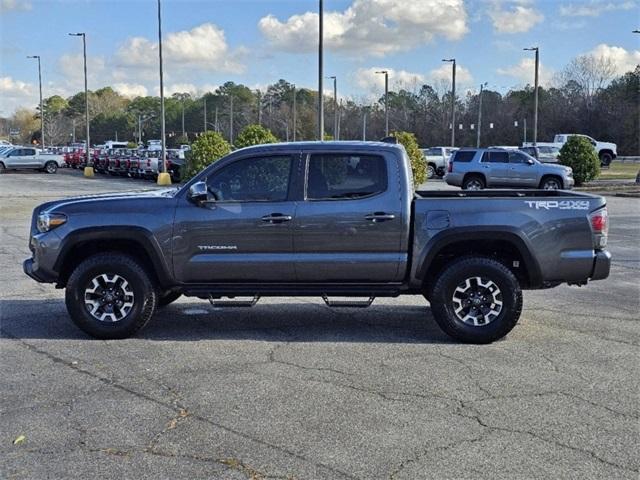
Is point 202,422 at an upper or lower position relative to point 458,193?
lower

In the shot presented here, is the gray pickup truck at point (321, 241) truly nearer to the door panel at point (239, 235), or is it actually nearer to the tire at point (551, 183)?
the door panel at point (239, 235)

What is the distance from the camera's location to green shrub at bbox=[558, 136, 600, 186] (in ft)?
102

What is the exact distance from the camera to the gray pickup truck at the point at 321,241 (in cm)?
668

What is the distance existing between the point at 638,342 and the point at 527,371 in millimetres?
1598

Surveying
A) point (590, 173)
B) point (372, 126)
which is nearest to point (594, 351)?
point (590, 173)

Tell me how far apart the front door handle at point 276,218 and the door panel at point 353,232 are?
10 cm

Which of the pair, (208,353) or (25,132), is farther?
(25,132)

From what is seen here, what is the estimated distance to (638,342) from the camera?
22.4 ft

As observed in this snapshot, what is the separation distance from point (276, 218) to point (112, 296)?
1767 mm

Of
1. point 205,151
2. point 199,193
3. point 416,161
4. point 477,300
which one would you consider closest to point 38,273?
point 199,193

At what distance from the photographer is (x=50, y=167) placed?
164 ft

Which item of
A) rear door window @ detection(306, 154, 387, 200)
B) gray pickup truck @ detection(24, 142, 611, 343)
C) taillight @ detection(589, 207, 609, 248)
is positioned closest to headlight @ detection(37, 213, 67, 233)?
gray pickup truck @ detection(24, 142, 611, 343)

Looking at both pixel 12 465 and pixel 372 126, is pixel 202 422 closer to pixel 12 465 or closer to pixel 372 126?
pixel 12 465

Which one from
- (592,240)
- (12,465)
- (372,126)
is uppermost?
(372,126)
